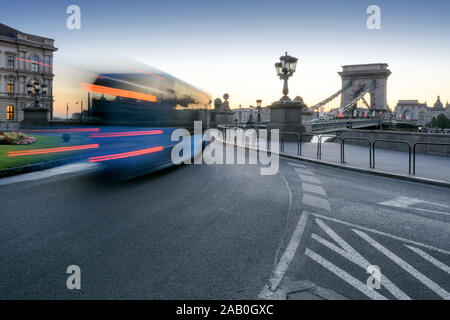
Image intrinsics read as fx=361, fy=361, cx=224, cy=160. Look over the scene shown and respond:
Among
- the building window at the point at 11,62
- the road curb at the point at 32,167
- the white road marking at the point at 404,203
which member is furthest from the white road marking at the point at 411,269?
the building window at the point at 11,62

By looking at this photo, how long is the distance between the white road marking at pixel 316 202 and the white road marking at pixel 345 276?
260 cm

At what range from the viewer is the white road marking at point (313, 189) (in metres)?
8.27

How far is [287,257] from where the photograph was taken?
414 cm

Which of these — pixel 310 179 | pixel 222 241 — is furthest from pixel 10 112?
pixel 222 241

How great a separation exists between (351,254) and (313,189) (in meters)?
4.43

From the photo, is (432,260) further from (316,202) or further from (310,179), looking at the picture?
(310,179)

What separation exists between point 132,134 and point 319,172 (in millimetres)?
5956

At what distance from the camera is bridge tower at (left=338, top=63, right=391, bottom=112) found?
3696 inches

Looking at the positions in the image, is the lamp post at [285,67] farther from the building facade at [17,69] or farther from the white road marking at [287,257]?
the building facade at [17,69]

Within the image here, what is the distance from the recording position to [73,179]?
10.1 m

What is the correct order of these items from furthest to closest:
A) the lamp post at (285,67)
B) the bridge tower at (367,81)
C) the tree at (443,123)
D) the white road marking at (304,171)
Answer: the tree at (443,123) < the bridge tower at (367,81) < the lamp post at (285,67) < the white road marking at (304,171)

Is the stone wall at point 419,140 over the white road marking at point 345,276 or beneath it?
over
